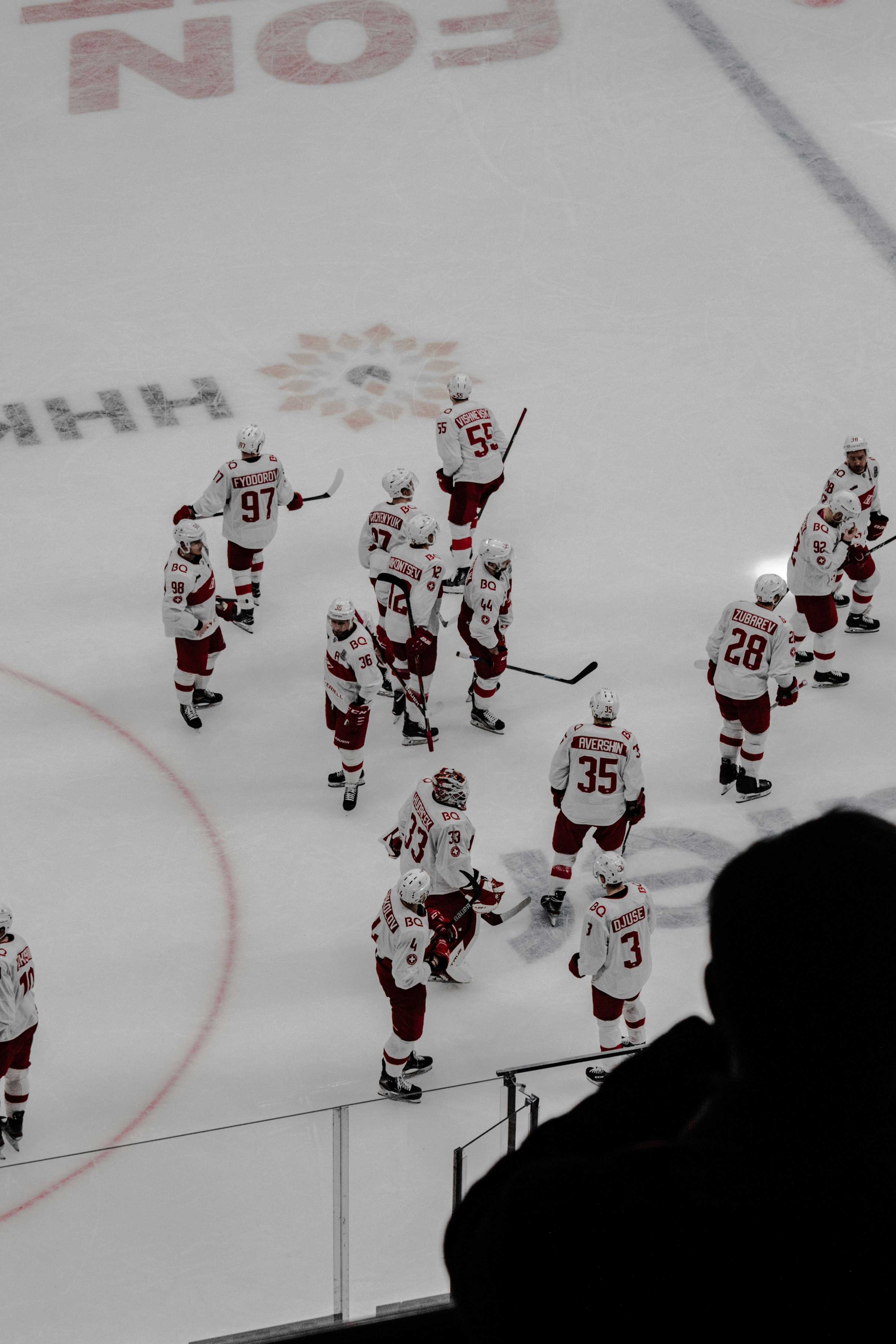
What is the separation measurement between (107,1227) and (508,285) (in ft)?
25.3

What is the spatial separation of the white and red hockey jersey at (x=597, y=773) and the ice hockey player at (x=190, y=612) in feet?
6.26

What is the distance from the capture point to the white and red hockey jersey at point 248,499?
803 cm

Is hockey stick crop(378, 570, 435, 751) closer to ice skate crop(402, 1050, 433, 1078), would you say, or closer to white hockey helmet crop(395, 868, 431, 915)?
ice skate crop(402, 1050, 433, 1078)

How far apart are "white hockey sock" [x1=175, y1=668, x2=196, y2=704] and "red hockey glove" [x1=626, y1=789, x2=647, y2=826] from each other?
Answer: 2.27m

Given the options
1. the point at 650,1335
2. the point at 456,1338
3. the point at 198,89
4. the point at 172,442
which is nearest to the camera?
the point at 650,1335

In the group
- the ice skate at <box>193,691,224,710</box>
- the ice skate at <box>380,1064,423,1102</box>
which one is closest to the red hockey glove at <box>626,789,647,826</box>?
the ice skate at <box>380,1064,423,1102</box>

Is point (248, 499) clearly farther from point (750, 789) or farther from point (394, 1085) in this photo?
point (394, 1085)

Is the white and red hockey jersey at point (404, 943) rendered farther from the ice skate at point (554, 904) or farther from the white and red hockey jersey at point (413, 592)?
the white and red hockey jersey at point (413, 592)

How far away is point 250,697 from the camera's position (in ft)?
26.0

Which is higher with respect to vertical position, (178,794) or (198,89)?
(198,89)

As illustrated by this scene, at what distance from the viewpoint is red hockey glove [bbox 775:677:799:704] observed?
7121mm

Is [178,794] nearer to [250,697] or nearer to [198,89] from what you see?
[250,697]

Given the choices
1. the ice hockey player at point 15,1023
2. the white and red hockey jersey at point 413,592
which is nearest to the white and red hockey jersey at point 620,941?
the ice hockey player at point 15,1023

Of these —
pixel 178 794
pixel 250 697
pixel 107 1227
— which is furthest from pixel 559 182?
pixel 107 1227
